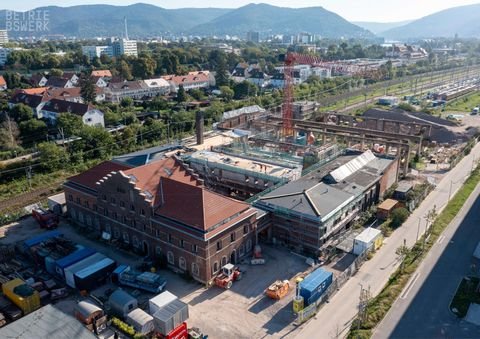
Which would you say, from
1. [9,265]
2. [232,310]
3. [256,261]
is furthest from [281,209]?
[9,265]

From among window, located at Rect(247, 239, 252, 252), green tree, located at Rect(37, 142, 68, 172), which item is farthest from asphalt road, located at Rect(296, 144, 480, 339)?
green tree, located at Rect(37, 142, 68, 172)

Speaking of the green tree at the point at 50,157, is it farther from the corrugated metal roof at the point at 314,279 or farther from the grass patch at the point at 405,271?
the grass patch at the point at 405,271

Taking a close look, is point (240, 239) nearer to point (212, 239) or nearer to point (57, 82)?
point (212, 239)

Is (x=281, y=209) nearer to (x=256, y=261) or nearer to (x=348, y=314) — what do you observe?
(x=256, y=261)

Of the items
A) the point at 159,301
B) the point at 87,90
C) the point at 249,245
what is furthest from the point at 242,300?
the point at 87,90

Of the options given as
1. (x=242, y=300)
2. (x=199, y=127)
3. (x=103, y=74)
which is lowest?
(x=242, y=300)

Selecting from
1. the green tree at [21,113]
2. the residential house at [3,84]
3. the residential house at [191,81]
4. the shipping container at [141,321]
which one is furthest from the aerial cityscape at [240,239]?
the residential house at [191,81]

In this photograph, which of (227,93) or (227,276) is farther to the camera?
(227,93)
